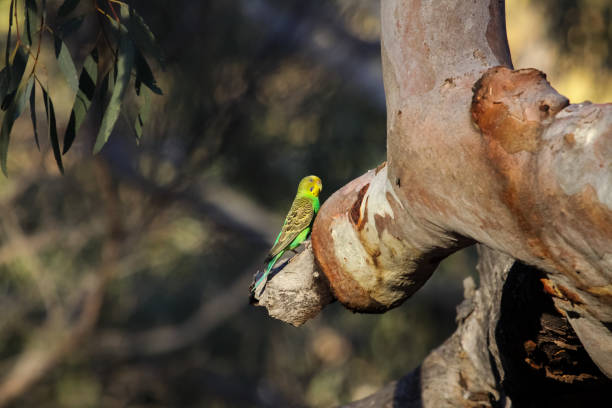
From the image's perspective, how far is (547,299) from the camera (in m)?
1.80

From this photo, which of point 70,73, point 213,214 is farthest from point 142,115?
point 213,214

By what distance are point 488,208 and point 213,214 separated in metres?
4.57

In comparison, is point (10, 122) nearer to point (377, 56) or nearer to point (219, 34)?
point (219, 34)

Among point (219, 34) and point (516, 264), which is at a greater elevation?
point (219, 34)

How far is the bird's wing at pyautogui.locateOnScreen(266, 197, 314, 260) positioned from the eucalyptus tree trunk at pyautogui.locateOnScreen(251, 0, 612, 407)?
0.52 m

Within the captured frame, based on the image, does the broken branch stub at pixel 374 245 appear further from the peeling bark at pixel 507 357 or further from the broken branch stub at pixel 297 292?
the peeling bark at pixel 507 357

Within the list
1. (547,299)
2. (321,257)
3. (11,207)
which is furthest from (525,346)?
(11,207)

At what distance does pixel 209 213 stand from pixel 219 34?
4.61 feet

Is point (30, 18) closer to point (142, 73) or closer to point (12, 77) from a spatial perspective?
point (12, 77)

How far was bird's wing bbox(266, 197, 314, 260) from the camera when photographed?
8.62 ft

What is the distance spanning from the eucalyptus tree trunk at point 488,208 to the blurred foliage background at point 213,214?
3.39 metres

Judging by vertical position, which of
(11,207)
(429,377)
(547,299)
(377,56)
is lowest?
(11,207)

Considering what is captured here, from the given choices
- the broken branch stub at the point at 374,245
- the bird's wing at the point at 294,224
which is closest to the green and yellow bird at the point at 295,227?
the bird's wing at the point at 294,224

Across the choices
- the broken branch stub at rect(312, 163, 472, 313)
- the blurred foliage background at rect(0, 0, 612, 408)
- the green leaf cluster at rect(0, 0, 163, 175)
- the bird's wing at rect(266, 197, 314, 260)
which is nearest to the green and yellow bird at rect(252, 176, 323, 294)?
the bird's wing at rect(266, 197, 314, 260)
